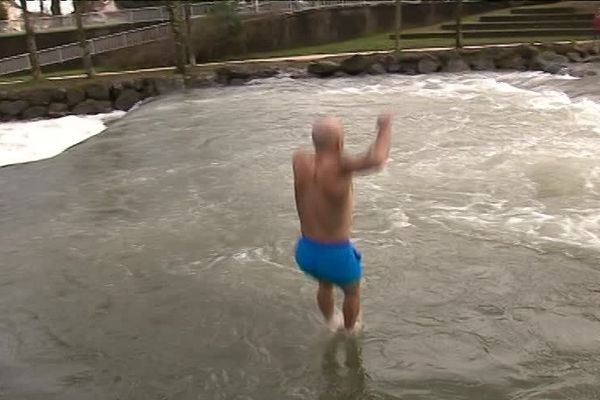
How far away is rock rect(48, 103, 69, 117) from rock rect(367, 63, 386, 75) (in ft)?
22.7

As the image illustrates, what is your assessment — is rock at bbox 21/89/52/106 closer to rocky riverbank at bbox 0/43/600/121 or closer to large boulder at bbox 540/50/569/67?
rocky riverbank at bbox 0/43/600/121

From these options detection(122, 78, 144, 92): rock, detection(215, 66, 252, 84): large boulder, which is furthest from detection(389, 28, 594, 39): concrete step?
detection(122, 78, 144, 92): rock

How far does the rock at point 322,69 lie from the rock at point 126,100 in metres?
4.05

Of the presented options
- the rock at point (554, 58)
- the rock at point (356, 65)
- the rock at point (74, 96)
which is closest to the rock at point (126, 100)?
the rock at point (74, 96)

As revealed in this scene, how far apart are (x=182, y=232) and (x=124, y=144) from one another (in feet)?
16.8

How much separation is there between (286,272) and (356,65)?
42.2ft

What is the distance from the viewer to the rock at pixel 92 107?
647 inches

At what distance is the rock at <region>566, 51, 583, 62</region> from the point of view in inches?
714

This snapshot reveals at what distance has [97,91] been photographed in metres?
16.8

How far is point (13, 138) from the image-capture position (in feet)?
46.1

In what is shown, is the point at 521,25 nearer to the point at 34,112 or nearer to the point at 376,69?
the point at 376,69

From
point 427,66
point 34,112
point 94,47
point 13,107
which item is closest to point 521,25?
point 427,66

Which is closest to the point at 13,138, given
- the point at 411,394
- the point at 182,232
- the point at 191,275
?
the point at 182,232

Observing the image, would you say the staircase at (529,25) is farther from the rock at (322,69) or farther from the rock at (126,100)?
the rock at (126,100)
